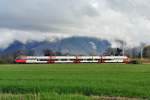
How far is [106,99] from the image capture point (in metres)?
22.2

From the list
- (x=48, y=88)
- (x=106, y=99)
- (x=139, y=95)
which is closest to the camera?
(x=106, y=99)

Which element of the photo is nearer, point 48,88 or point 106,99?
point 106,99

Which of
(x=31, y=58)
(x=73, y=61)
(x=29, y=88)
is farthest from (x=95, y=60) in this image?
(x=29, y=88)

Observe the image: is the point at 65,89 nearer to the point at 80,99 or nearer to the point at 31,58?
the point at 80,99

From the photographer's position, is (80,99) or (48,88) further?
(48,88)

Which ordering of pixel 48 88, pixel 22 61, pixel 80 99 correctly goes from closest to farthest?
pixel 80 99, pixel 48 88, pixel 22 61

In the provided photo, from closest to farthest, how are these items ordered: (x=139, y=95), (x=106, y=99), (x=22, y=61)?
(x=106, y=99) → (x=139, y=95) → (x=22, y=61)

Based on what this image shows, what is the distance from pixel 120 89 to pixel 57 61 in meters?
142

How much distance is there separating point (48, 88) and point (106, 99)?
26.9 feet

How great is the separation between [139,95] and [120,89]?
318 centimetres

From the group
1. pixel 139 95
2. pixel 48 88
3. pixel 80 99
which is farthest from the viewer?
pixel 48 88

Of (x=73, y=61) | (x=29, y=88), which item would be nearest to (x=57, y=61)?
(x=73, y=61)

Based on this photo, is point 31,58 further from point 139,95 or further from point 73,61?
point 139,95

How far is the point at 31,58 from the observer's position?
169m
